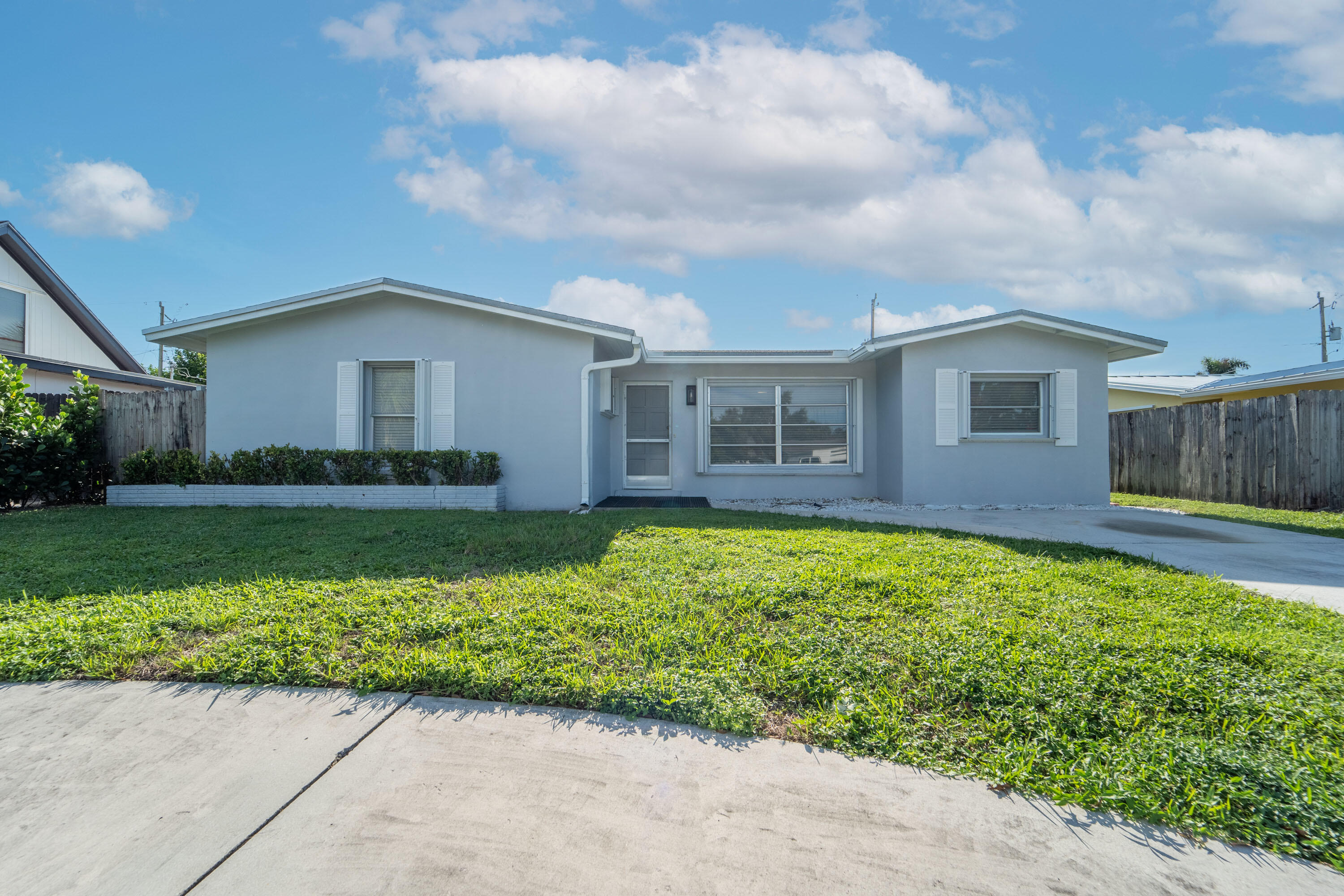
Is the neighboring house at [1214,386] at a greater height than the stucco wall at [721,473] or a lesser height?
greater

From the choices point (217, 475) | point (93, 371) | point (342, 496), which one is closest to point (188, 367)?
point (93, 371)

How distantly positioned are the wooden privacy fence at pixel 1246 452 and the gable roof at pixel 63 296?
23.0 m

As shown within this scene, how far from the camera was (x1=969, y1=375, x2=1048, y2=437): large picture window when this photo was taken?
1005cm

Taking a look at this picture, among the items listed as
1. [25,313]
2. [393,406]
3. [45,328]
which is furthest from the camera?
[45,328]

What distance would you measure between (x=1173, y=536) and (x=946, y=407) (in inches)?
145

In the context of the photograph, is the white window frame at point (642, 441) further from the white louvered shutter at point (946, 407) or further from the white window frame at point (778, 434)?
the white louvered shutter at point (946, 407)

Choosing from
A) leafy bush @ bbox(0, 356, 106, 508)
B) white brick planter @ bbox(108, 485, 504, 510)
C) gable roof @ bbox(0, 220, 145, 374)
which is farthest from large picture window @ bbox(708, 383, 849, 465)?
gable roof @ bbox(0, 220, 145, 374)

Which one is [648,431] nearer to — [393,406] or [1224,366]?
[393,406]

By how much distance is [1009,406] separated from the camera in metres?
10.1

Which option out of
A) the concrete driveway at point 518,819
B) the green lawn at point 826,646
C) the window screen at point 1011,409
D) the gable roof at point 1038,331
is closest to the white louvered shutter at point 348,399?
the green lawn at point 826,646

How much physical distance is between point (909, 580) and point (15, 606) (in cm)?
557

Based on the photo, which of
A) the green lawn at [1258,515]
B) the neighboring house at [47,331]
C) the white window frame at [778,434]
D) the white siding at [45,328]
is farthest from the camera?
the white siding at [45,328]

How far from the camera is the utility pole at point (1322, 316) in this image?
2823 cm

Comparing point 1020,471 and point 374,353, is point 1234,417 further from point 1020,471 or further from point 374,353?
point 374,353
